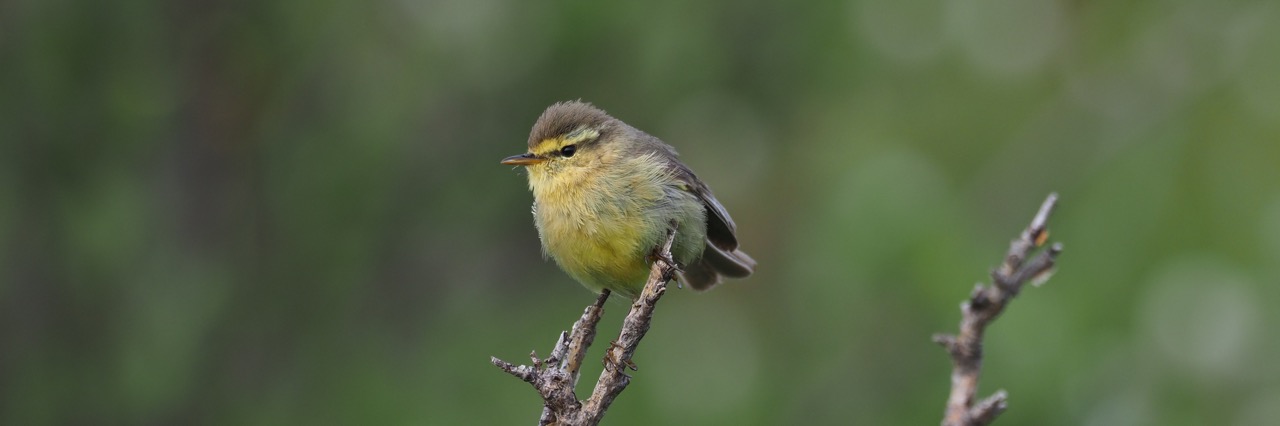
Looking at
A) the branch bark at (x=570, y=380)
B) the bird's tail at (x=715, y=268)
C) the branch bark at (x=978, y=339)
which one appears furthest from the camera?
the bird's tail at (x=715, y=268)

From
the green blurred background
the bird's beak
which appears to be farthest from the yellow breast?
the green blurred background

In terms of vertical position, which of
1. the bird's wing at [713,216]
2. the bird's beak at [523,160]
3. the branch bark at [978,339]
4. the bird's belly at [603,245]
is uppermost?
the bird's wing at [713,216]

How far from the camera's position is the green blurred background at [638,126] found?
4.30 metres

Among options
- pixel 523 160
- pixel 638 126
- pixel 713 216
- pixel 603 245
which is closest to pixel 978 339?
pixel 603 245

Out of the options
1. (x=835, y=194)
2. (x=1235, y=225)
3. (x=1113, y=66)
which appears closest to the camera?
(x=1235, y=225)

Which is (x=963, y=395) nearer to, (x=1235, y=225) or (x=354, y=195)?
(x=1235, y=225)

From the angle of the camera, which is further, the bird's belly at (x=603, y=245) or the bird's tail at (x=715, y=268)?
the bird's tail at (x=715, y=268)

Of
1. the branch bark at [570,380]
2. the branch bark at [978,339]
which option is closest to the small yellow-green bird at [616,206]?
the branch bark at [570,380]

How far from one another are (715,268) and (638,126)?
1029 mm

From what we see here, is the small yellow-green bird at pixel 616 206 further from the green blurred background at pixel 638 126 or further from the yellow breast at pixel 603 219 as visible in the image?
the green blurred background at pixel 638 126

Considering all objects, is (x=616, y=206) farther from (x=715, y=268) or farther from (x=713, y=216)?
(x=715, y=268)

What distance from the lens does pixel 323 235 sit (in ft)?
15.6

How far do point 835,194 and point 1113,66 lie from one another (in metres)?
1.27

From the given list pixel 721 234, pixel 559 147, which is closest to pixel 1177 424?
pixel 721 234
